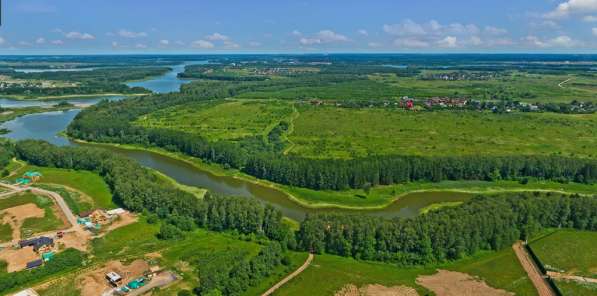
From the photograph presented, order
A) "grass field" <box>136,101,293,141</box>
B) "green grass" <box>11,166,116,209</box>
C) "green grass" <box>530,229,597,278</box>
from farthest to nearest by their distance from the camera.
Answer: "grass field" <box>136,101,293,141</box>
"green grass" <box>11,166,116,209</box>
"green grass" <box>530,229,597,278</box>

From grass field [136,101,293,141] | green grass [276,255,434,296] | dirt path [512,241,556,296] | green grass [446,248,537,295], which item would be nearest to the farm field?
green grass [276,255,434,296]

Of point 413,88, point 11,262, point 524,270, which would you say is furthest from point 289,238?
point 413,88

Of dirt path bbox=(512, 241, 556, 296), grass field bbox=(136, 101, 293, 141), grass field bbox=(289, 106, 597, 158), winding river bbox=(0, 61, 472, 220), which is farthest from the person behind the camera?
grass field bbox=(136, 101, 293, 141)

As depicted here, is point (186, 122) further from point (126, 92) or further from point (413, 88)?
point (413, 88)

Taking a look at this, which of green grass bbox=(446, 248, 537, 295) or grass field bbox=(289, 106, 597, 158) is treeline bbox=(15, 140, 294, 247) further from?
grass field bbox=(289, 106, 597, 158)

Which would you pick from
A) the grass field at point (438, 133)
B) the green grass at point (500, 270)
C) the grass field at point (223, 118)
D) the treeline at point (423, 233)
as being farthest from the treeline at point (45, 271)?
the grass field at point (223, 118)

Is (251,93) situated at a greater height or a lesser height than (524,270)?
greater

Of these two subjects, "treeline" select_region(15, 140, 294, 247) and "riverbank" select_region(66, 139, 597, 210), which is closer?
"treeline" select_region(15, 140, 294, 247)

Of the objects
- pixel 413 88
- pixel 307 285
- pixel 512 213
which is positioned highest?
pixel 413 88

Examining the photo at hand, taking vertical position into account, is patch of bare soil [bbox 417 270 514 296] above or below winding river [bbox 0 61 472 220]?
below
